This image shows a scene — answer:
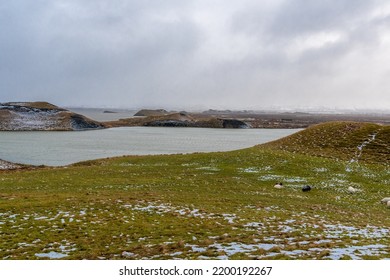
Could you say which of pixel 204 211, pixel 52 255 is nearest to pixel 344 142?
pixel 204 211

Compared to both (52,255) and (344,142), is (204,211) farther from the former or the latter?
(344,142)

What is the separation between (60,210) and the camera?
71.7 ft

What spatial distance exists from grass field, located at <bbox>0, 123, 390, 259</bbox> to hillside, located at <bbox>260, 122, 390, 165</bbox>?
3.13m

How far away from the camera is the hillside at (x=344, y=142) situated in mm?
51469

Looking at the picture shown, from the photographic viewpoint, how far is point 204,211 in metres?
22.6

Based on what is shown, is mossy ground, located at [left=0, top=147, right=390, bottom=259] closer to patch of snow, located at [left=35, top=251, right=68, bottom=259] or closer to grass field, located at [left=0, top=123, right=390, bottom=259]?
grass field, located at [left=0, top=123, right=390, bottom=259]

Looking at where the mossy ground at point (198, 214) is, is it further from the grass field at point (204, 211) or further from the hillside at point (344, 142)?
the hillside at point (344, 142)

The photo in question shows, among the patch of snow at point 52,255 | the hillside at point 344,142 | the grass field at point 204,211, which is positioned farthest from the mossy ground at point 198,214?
the hillside at point 344,142

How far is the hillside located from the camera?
5147cm

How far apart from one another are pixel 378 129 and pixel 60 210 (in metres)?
62.0

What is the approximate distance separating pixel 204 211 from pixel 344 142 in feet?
147

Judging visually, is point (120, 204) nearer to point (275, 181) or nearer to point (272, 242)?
point (272, 242)

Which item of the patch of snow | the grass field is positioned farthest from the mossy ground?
the patch of snow

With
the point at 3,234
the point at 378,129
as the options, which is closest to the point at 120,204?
the point at 3,234
